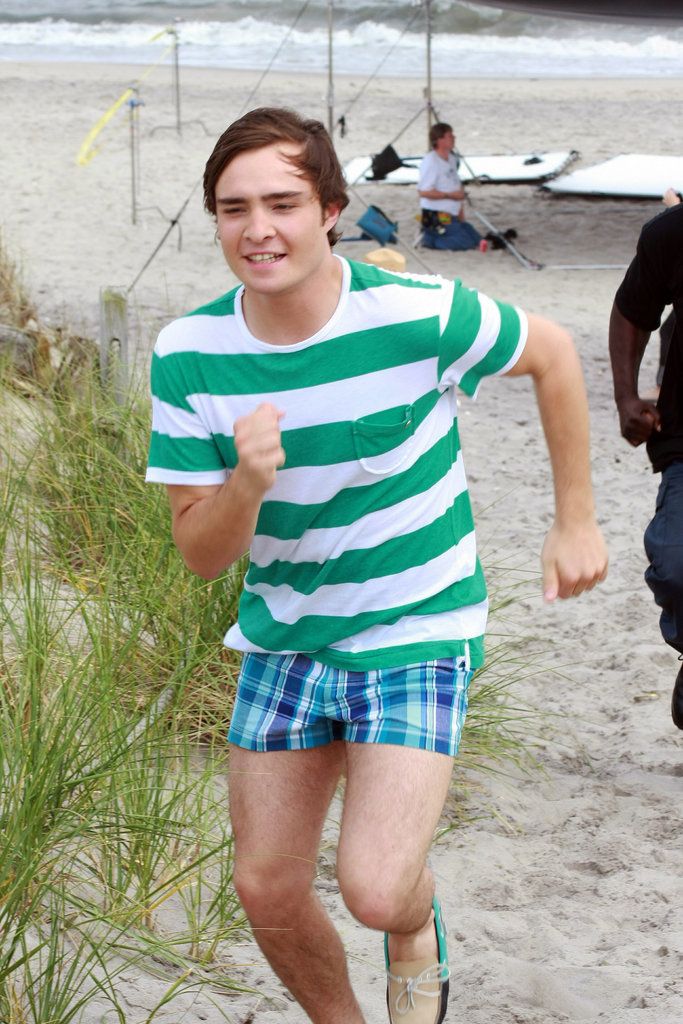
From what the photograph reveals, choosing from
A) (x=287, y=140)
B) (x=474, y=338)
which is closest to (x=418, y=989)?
(x=474, y=338)

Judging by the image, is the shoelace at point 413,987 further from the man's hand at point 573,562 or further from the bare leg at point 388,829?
the man's hand at point 573,562

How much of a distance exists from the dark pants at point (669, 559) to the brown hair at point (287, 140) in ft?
4.74

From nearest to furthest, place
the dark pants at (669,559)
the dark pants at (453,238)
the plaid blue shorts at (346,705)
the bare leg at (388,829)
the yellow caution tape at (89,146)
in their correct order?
1. the bare leg at (388,829)
2. the plaid blue shorts at (346,705)
3. the dark pants at (669,559)
4. the dark pants at (453,238)
5. the yellow caution tape at (89,146)

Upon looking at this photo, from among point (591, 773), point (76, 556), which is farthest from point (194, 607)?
point (591, 773)

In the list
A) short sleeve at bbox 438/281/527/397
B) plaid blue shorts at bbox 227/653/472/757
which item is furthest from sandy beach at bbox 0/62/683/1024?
short sleeve at bbox 438/281/527/397

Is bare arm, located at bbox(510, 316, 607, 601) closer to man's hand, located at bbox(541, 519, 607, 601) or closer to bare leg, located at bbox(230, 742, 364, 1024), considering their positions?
man's hand, located at bbox(541, 519, 607, 601)

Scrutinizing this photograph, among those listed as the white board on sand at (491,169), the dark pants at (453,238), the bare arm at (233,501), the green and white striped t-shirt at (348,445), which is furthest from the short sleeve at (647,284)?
the white board on sand at (491,169)

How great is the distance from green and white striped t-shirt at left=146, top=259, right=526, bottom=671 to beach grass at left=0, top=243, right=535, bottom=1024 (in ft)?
1.68

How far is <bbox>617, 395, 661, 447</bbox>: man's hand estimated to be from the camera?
3.63 metres

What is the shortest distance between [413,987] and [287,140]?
1.58 meters

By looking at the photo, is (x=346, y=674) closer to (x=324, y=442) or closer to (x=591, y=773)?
(x=324, y=442)

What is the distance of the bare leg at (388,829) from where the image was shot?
2.20m

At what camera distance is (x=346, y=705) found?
2.32m

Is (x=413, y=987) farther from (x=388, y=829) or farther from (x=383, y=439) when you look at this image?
(x=383, y=439)
